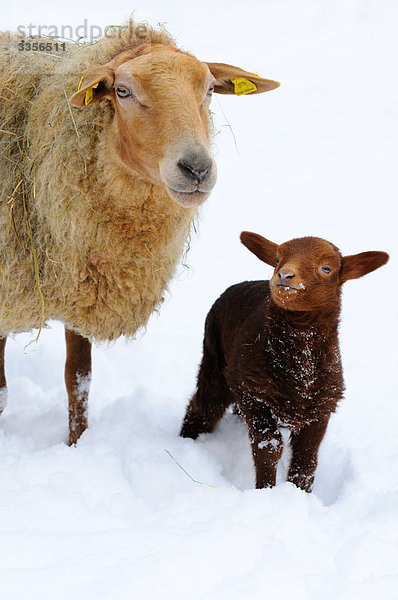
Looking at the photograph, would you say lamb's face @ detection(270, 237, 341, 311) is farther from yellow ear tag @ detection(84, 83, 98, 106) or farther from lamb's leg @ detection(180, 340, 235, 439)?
yellow ear tag @ detection(84, 83, 98, 106)

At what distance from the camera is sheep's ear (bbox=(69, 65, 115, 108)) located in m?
2.59

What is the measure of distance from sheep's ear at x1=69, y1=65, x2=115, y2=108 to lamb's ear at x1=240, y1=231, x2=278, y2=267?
2.98ft

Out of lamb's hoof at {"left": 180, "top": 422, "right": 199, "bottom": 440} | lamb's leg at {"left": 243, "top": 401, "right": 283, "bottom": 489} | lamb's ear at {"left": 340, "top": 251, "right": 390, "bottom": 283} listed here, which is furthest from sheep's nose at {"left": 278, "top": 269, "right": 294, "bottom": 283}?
lamb's hoof at {"left": 180, "top": 422, "right": 199, "bottom": 440}

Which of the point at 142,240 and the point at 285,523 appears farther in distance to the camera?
the point at 142,240

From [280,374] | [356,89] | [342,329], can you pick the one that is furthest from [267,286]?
[356,89]

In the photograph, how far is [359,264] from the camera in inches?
109

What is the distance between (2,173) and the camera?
121 inches

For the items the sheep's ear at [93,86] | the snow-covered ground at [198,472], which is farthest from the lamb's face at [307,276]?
the sheep's ear at [93,86]

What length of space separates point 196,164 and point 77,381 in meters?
1.70

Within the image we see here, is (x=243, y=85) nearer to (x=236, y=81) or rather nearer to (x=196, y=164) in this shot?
(x=236, y=81)

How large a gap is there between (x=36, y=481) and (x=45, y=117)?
67.5 inches

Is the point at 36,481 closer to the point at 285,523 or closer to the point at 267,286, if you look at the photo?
the point at 285,523

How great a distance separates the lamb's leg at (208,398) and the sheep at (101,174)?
47 cm

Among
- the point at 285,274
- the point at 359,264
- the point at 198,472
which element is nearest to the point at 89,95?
the point at 285,274
